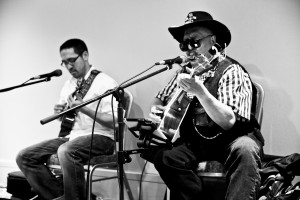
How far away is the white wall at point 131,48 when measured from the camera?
326 centimetres

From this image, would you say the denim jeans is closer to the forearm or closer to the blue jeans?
the forearm

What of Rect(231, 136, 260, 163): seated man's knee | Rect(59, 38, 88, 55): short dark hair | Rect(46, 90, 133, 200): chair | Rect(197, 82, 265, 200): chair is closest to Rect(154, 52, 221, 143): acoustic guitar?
Rect(197, 82, 265, 200): chair

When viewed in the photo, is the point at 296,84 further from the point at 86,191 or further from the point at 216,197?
the point at 86,191

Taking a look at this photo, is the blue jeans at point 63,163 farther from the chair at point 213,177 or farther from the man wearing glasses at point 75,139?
the chair at point 213,177

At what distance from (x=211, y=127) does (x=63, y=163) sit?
3.98 feet

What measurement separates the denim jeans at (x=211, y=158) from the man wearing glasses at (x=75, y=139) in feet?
1.93

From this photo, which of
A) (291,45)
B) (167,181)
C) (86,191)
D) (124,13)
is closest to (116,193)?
(86,191)

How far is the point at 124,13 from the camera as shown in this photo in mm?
4016

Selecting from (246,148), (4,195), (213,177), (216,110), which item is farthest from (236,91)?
(4,195)

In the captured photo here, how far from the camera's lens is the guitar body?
2.64m

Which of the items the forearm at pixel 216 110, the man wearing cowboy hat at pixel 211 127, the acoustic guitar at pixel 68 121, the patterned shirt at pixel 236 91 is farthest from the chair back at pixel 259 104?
the acoustic guitar at pixel 68 121

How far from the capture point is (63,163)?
3.14m

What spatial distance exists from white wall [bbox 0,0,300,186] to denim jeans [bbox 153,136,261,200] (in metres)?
0.84

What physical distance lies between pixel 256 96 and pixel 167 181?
87cm
